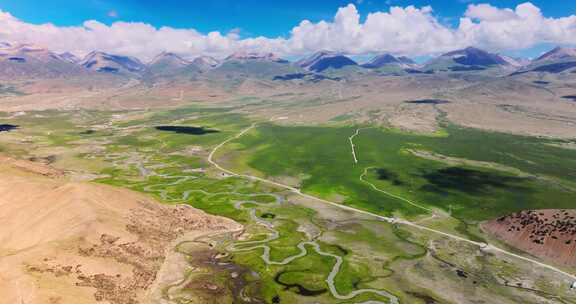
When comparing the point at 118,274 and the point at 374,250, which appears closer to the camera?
the point at 118,274

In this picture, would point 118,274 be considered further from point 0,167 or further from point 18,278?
point 0,167

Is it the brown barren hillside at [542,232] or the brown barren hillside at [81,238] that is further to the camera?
the brown barren hillside at [542,232]

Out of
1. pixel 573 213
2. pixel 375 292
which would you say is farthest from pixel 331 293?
pixel 573 213

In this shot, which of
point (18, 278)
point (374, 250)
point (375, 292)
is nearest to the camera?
point (18, 278)

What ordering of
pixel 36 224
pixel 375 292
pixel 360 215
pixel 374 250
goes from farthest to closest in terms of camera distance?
pixel 360 215 < pixel 374 250 < pixel 36 224 < pixel 375 292
